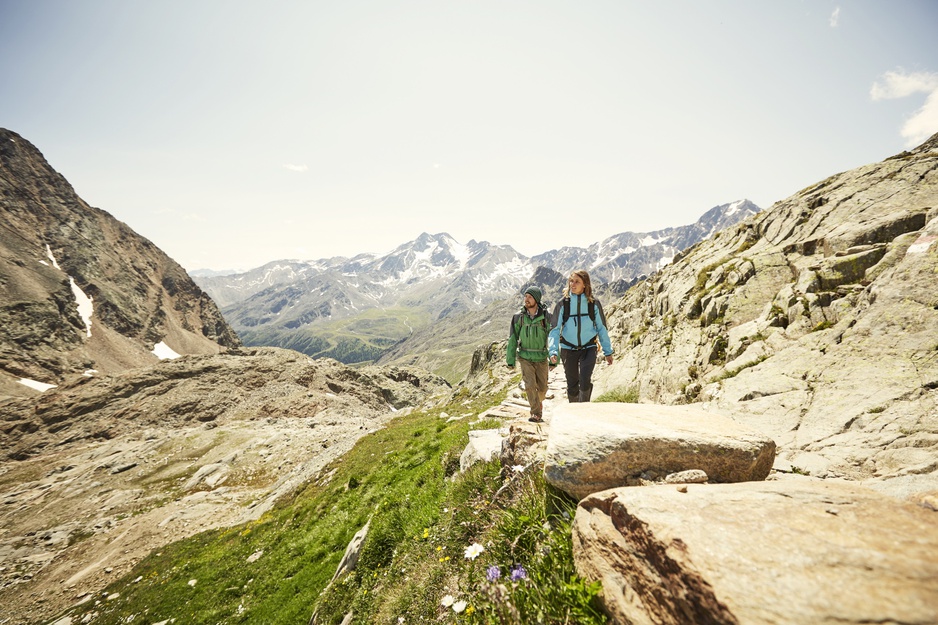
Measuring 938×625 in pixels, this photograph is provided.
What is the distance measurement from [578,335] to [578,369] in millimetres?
1262

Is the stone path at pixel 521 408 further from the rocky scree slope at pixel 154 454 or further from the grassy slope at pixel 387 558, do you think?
the rocky scree slope at pixel 154 454

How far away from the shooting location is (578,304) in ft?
33.4

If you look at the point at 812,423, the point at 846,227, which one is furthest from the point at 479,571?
the point at 846,227

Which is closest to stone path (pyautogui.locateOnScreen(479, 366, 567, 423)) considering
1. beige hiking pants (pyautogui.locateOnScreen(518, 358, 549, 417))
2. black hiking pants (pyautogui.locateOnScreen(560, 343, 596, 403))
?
beige hiking pants (pyautogui.locateOnScreen(518, 358, 549, 417))

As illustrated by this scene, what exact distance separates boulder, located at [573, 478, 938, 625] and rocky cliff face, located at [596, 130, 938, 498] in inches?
188

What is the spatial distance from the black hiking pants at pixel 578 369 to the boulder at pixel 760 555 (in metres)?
6.19

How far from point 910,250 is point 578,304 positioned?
33.0ft

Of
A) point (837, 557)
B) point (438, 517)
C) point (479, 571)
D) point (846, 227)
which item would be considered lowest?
point (438, 517)

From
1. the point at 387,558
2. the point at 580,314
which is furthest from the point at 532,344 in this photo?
the point at 387,558

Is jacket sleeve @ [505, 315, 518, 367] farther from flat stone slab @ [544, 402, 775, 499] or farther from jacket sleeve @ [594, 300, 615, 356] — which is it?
flat stone slab @ [544, 402, 775, 499]

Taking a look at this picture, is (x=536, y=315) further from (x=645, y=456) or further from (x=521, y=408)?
(x=521, y=408)

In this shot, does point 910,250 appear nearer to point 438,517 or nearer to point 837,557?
point 837,557

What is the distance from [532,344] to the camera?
10164mm

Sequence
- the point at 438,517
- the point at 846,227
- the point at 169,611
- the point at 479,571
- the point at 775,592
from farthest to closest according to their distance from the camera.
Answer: the point at 846,227 → the point at 169,611 → the point at 438,517 → the point at 479,571 → the point at 775,592
